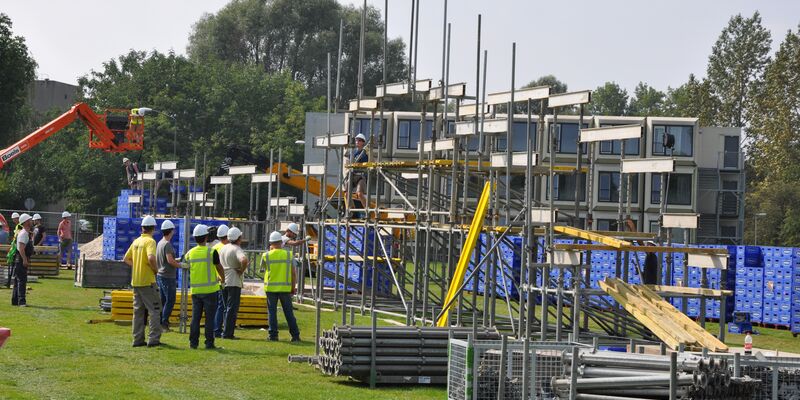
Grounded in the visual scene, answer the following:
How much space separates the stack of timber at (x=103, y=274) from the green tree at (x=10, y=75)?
3620cm

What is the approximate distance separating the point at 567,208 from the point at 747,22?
109 ft

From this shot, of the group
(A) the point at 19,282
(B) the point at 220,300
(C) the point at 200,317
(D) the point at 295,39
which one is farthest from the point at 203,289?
(D) the point at 295,39

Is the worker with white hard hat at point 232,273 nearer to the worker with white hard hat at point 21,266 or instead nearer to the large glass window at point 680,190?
the worker with white hard hat at point 21,266

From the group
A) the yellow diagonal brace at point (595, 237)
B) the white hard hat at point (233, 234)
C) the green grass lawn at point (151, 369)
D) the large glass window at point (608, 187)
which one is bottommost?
the green grass lawn at point (151, 369)

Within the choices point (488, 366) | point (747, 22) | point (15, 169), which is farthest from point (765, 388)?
point (747, 22)

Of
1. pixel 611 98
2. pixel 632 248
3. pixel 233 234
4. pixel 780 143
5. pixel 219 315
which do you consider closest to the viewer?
pixel 632 248

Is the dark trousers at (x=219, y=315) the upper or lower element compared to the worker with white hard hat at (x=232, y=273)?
lower

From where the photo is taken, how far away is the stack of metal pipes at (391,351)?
18.1m

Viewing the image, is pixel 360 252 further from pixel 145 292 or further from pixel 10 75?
pixel 10 75

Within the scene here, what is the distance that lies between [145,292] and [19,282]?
8.16 metres

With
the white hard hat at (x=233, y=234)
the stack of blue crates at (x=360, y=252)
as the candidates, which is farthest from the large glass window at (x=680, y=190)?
the white hard hat at (x=233, y=234)

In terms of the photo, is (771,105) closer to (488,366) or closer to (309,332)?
(309,332)

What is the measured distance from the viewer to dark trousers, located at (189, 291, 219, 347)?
21.6 metres

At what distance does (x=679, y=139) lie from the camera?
7125 centimetres
